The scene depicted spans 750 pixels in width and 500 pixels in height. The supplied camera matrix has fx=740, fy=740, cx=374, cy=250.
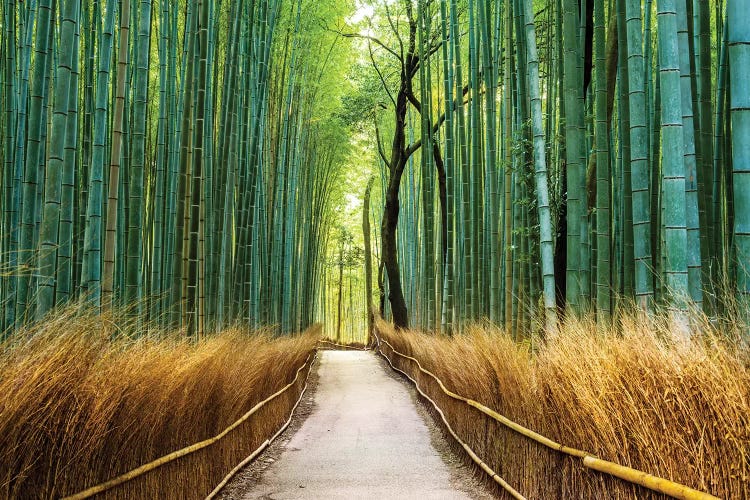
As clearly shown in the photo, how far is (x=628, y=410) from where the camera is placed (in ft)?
7.40

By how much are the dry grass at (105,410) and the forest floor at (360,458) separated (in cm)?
40

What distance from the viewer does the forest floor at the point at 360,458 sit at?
4016 mm

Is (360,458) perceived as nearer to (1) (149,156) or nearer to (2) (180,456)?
(2) (180,456)

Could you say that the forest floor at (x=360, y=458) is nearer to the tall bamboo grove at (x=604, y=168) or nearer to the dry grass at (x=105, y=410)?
the dry grass at (x=105, y=410)

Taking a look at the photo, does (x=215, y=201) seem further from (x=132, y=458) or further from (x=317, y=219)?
(x=317, y=219)

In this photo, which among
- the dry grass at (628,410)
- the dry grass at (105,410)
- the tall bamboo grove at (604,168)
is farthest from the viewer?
the tall bamboo grove at (604,168)

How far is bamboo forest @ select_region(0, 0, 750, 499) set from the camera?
2195 millimetres

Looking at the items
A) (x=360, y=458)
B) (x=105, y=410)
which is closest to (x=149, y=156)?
(x=360, y=458)

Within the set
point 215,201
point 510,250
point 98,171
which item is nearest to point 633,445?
point 98,171

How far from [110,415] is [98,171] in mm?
1634

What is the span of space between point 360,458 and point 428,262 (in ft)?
17.6

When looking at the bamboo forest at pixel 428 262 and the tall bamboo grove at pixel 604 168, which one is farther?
the tall bamboo grove at pixel 604 168

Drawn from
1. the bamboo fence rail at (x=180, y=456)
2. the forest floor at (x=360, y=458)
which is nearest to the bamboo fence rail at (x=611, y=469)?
the forest floor at (x=360, y=458)

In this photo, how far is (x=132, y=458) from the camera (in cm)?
276
